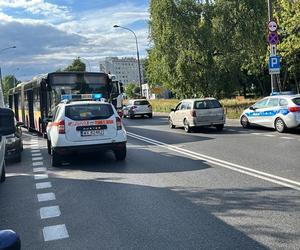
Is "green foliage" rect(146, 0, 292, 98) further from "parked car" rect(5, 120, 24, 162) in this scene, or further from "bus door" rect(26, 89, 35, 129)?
"parked car" rect(5, 120, 24, 162)

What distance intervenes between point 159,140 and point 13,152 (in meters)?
6.19

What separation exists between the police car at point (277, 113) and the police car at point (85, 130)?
25.6 feet

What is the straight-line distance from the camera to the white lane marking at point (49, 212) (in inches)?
264

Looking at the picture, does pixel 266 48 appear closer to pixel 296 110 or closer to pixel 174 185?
pixel 296 110

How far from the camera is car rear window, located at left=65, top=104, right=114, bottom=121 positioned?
11523mm

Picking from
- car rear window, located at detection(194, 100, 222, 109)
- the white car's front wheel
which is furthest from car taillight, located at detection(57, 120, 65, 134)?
car rear window, located at detection(194, 100, 222, 109)

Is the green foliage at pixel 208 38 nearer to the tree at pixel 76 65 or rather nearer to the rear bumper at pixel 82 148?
the rear bumper at pixel 82 148

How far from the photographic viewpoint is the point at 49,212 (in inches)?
272

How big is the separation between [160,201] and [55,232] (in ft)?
6.10

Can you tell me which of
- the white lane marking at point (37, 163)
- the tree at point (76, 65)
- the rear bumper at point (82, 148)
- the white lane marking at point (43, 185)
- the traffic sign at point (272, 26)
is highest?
the tree at point (76, 65)

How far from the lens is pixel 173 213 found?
6.41 meters

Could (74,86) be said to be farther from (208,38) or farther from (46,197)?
(208,38)

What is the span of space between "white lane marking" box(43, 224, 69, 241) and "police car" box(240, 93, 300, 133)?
12661 mm

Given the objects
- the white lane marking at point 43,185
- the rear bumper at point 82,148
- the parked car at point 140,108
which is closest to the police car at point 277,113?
the rear bumper at point 82,148
